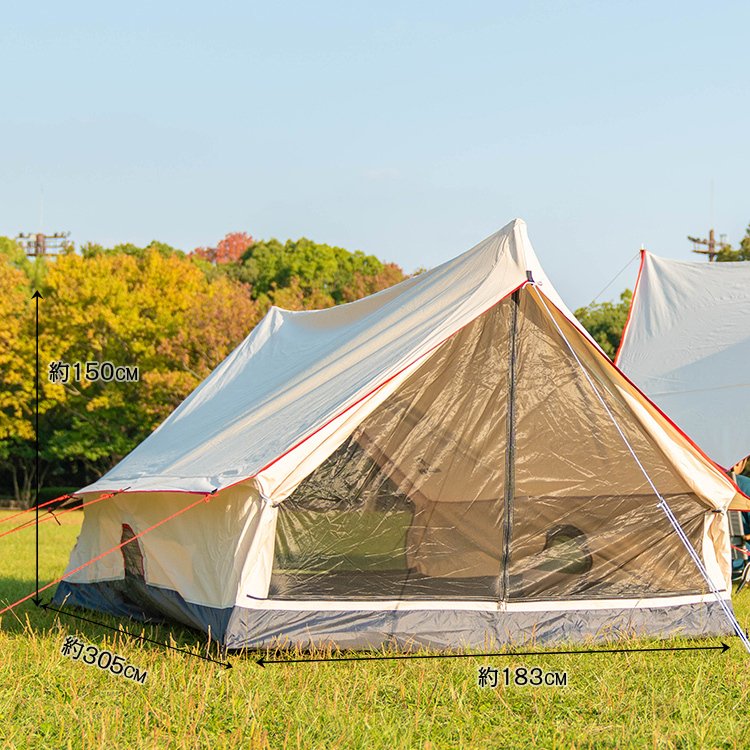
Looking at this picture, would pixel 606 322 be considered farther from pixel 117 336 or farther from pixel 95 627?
pixel 95 627

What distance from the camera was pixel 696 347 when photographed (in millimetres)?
9281

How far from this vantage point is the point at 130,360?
77.7 ft

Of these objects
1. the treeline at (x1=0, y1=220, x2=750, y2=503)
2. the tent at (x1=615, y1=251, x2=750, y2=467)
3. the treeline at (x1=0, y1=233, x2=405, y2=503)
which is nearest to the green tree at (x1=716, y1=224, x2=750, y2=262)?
the treeline at (x1=0, y1=220, x2=750, y2=503)

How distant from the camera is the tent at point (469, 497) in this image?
5340 millimetres

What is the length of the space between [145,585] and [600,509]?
270 centimetres

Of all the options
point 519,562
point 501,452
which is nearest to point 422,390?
point 501,452

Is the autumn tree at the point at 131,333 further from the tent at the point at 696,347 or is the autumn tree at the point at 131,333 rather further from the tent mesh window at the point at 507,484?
the tent mesh window at the point at 507,484

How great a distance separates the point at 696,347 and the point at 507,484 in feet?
13.8

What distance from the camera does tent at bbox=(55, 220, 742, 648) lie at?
5340 mm

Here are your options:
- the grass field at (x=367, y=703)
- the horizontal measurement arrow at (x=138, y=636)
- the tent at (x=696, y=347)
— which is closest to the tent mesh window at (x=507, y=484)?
the grass field at (x=367, y=703)

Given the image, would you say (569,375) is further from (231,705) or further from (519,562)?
(231,705)

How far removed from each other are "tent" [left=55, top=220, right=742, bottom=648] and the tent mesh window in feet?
0.04

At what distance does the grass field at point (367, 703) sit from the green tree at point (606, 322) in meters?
22.2

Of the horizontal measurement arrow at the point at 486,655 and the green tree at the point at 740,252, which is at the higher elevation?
the green tree at the point at 740,252
